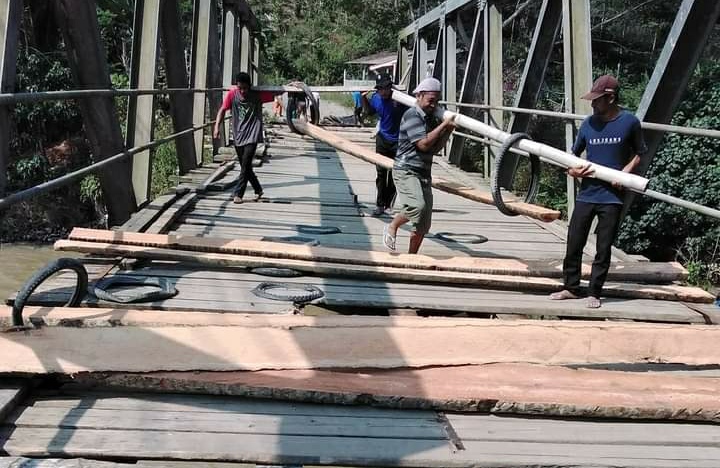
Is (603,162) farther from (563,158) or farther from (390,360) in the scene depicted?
(390,360)

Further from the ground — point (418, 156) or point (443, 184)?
point (418, 156)

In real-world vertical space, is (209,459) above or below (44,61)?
below

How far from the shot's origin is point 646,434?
108 inches

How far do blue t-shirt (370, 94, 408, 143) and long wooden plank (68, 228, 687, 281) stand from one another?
91.5 inches

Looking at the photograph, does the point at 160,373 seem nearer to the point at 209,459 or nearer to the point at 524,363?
the point at 209,459

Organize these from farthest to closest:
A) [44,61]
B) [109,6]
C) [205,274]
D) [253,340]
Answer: [109,6], [44,61], [205,274], [253,340]

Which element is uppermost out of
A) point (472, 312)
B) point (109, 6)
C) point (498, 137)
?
point (109, 6)

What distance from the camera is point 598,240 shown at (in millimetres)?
4059

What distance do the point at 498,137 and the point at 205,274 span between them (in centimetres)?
199

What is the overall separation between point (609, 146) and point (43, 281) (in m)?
2.98

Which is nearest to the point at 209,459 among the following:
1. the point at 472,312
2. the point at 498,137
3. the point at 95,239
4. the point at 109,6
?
the point at 472,312

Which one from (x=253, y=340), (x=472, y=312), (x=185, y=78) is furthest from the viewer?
(x=185, y=78)

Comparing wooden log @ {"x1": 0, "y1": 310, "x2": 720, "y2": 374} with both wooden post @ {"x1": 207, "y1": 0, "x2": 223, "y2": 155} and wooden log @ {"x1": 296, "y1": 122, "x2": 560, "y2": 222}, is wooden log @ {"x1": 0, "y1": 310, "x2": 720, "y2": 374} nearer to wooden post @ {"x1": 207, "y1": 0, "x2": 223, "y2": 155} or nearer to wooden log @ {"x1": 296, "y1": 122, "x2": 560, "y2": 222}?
wooden log @ {"x1": 296, "y1": 122, "x2": 560, "y2": 222}

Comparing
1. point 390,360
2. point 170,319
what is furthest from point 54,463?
point 390,360
